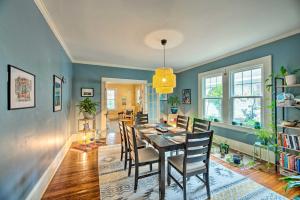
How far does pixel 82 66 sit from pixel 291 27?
519 cm

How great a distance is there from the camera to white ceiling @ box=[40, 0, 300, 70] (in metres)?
1.85

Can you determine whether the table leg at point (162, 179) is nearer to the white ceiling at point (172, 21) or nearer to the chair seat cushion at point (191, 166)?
the chair seat cushion at point (191, 166)

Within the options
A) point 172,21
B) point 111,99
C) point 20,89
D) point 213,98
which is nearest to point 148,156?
point 20,89

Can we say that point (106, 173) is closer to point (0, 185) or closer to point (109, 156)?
point (109, 156)

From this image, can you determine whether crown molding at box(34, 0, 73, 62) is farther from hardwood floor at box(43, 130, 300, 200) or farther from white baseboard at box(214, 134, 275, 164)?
white baseboard at box(214, 134, 275, 164)

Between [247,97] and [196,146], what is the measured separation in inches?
97.5

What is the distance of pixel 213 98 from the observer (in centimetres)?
438

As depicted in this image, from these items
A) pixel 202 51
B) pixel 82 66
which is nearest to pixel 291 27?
pixel 202 51

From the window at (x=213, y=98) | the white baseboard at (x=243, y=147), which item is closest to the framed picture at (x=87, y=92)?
the window at (x=213, y=98)

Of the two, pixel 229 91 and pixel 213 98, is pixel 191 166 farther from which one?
pixel 213 98

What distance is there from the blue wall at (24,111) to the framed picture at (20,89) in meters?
0.06

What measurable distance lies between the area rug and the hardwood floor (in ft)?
0.45

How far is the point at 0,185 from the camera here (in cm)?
120

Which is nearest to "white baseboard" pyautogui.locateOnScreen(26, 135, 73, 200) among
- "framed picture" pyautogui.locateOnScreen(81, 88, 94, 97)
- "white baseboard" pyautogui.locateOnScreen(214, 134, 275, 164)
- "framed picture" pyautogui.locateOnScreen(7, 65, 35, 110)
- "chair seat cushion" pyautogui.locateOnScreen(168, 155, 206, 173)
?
"framed picture" pyautogui.locateOnScreen(7, 65, 35, 110)
